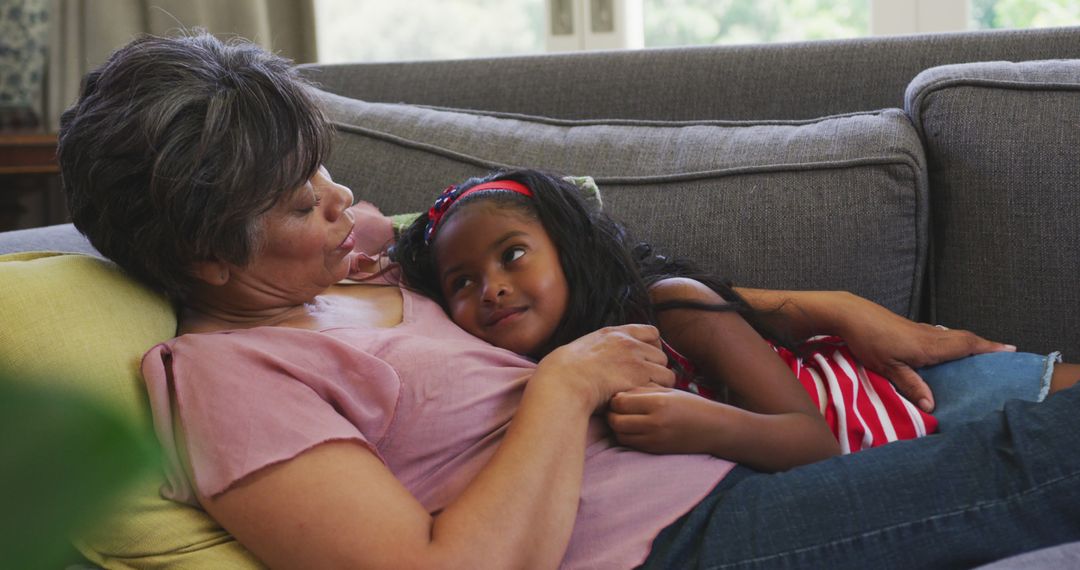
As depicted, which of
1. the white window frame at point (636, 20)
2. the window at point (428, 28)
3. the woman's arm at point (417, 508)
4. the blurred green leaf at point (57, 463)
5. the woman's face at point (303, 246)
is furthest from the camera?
the window at point (428, 28)

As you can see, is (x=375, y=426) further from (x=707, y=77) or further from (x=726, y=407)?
(x=707, y=77)

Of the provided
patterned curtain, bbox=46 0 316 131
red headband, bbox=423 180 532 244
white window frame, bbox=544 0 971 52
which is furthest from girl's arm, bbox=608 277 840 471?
patterned curtain, bbox=46 0 316 131

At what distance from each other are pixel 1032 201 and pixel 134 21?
2598 millimetres

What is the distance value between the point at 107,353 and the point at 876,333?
97 cm

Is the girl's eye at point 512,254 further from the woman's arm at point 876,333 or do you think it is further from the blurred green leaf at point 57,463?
the blurred green leaf at point 57,463

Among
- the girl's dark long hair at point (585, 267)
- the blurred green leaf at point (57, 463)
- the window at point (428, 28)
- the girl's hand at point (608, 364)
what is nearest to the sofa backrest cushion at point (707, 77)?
the girl's dark long hair at point (585, 267)

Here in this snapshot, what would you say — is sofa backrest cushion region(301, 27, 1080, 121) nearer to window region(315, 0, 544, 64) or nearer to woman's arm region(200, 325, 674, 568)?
woman's arm region(200, 325, 674, 568)

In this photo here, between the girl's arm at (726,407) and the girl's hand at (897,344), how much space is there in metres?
0.17

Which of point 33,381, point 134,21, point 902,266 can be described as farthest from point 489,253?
point 134,21

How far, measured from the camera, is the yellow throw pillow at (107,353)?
1000 mm

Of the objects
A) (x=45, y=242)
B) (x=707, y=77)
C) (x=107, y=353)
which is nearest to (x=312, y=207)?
(x=107, y=353)

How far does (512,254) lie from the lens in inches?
53.4

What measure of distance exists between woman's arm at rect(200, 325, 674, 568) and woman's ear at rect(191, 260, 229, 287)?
284 millimetres

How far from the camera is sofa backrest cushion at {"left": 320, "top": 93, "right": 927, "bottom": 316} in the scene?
1.53m
